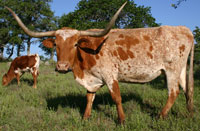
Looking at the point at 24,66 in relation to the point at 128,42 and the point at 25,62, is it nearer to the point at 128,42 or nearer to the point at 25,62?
the point at 25,62

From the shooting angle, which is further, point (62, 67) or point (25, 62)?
point (25, 62)

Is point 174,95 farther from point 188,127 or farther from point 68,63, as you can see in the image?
point 68,63

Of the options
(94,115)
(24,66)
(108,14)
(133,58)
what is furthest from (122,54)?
(108,14)

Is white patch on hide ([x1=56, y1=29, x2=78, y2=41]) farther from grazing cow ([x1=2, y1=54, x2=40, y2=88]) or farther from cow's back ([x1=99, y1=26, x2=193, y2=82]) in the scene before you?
grazing cow ([x1=2, y1=54, x2=40, y2=88])

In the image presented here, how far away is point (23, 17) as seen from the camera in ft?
105

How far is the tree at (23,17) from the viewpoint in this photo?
94.0 feet

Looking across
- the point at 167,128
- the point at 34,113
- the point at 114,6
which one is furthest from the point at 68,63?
the point at 114,6

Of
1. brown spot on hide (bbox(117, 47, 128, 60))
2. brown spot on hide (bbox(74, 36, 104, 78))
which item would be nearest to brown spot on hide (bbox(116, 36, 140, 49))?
brown spot on hide (bbox(117, 47, 128, 60))

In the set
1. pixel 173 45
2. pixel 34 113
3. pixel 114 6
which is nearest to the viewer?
pixel 173 45

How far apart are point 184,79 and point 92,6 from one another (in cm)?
1826

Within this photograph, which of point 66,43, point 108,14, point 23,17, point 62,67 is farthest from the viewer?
point 23,17

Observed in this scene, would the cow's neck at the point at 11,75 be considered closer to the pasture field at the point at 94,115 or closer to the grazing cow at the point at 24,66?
the grazing cow at the point at 24,66

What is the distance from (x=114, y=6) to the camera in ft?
67.3

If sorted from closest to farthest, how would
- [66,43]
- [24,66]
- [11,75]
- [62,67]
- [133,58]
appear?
[62,67] < [66,43] < [133,58] < [11,75] < [24,66]
